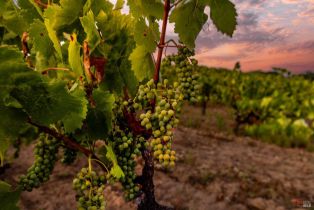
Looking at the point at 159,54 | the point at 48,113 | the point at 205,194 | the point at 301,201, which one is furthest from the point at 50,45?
the point at 301,201

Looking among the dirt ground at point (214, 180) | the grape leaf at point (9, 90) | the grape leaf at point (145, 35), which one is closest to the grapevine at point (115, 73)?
the grape leaf at point (145, 35)

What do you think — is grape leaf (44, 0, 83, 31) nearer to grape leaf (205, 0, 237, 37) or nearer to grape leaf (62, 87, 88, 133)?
grape leaf (62, 87, 88, 133)

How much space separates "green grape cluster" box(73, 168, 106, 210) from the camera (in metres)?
2.12

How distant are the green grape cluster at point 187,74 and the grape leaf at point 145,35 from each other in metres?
0.17

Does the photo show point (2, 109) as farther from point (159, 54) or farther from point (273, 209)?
point (273, 209)

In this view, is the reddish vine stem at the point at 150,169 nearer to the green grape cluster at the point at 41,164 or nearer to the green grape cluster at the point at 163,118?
the green grape cluster at the point at 163,118

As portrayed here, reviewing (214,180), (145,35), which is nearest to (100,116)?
(145,35)

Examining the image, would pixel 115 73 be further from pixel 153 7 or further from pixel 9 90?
pixel 9 90

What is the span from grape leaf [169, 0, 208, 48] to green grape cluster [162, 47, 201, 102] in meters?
0.12

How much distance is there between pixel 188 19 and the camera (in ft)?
7.22

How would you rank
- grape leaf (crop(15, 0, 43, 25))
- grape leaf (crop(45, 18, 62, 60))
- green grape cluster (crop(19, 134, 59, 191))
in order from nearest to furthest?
Result: grape leaf (crop(45, 18, 62, 60)), grape leaf (crop(15, 0, 43, 25)), green grape cluster (crop(19, 134, 59, 191))

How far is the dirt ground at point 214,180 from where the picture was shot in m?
4.96

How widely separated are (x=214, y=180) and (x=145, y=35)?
401cm

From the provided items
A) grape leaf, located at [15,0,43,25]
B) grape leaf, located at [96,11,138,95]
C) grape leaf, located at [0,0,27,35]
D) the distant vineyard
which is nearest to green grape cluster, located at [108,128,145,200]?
grape leaf, located at [96,11,138,95]
